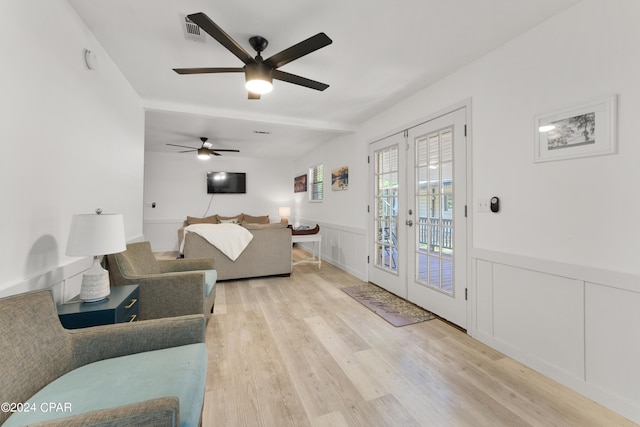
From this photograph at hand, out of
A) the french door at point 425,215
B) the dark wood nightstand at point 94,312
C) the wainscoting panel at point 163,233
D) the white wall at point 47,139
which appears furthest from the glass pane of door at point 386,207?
the wainscoting panel at point 163,233

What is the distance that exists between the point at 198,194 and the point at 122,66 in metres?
4.74

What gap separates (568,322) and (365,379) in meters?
1.39

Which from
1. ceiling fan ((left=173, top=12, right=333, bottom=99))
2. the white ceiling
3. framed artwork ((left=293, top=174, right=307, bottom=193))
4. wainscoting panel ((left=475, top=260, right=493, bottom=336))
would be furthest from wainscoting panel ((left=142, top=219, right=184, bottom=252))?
wainscoting panel ((left=475, top=260, right=493, bottom=336))

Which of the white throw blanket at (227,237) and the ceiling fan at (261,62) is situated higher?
the ceiling fan at (261,62)

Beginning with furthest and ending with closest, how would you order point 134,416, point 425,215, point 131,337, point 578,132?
point 425,215 < point 578,132 < point 131,337 < point 134,416

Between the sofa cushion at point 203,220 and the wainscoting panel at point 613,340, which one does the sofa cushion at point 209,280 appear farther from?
the sofa cushion at point 203,220

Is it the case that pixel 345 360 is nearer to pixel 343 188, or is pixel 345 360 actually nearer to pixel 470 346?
pixel 470 346

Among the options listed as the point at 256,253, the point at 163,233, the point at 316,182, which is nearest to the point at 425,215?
the point at 256,253

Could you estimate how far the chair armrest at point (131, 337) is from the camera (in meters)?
1.23

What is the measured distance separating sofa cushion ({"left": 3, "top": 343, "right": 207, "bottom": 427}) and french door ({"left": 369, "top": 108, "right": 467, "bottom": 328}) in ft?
7.74

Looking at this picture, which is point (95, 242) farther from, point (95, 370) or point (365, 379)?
point (365, 379)

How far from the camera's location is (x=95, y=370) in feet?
3.75

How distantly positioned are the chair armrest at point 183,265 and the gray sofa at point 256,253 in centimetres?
101

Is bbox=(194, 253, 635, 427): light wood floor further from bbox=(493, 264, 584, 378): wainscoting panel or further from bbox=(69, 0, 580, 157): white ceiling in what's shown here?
bbox=(69, 0, 580, 157): white ceiling
